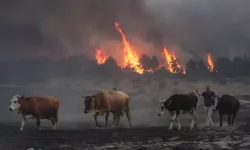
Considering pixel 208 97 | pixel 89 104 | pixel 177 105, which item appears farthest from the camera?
pixel 208 97

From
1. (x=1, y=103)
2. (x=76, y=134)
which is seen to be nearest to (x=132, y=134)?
(x=76, y=134)

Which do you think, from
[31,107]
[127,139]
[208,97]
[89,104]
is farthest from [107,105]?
[208,97]

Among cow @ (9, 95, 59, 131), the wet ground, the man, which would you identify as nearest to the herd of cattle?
cow @ (9, 95, 59, 131)

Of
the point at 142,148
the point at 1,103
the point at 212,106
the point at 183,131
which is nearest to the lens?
the point at 142,148

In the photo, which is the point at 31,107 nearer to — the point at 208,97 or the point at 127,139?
the point at 127,139

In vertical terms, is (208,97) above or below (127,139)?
above

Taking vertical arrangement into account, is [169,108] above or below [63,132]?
above

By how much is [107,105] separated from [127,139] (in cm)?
742

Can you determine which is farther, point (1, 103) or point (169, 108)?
point (1, 103)

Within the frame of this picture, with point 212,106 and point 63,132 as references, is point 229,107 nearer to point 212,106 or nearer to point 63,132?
point 212,106

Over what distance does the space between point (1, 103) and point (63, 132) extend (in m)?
100

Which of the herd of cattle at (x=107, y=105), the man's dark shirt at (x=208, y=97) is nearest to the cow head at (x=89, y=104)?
the herd of cattle at (x=107, y=105)

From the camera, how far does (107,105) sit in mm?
35594

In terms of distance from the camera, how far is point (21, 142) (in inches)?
1034
